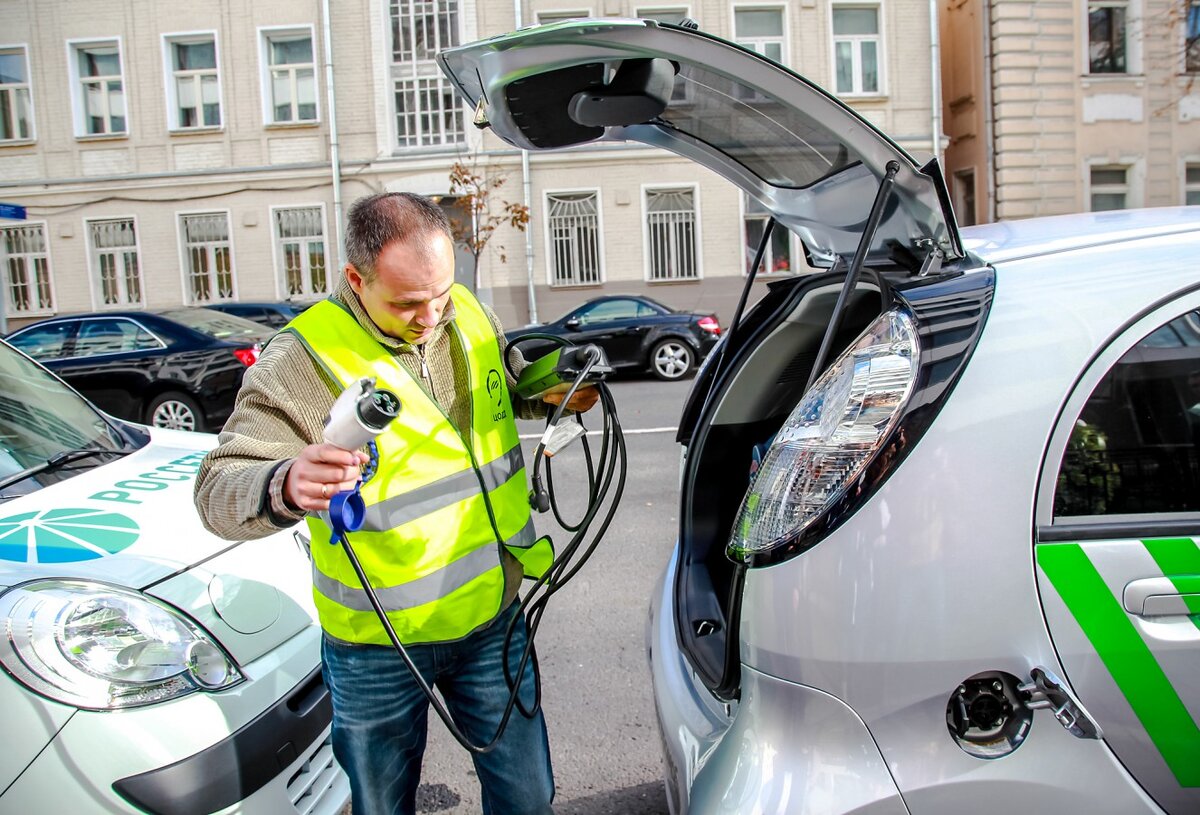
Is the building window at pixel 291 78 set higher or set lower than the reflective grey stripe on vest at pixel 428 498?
higher

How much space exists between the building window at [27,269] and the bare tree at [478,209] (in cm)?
908

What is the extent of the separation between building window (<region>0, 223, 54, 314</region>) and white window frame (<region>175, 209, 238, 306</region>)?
9.69 ft

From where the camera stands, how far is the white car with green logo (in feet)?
5.93

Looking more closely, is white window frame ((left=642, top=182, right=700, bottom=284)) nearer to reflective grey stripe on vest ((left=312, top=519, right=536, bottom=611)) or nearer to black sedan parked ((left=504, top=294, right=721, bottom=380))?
black sedan parked ((left=504, top=294, right=721, bottom=380))

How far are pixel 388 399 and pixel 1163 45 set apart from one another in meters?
23.0

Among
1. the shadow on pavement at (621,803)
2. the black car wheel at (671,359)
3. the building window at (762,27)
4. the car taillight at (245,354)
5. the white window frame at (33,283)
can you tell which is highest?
the building window at (762,27)

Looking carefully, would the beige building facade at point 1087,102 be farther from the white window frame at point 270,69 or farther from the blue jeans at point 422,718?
the blue jeans at point 422,718

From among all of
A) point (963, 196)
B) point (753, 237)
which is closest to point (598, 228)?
point (753, 237)

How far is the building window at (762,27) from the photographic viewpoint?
19.8m

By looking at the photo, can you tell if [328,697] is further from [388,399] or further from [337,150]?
Answer: [337,150]

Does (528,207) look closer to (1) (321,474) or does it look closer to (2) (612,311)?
(2) (612,311)

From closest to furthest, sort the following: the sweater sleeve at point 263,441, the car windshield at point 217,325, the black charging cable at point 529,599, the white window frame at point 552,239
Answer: the sweater sleeve at point 263,441, the black charging cable at point 529,599, the car windshield at point 217,325, the white window frame at point 552,239

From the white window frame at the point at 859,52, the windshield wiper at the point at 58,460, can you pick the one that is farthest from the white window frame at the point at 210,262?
the windshield wiper at the point at 58,460

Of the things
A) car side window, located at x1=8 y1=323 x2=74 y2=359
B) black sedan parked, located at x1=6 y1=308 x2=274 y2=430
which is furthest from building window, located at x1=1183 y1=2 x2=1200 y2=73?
car side window, located at x1=8 y1=323 x2=74 y2=359
